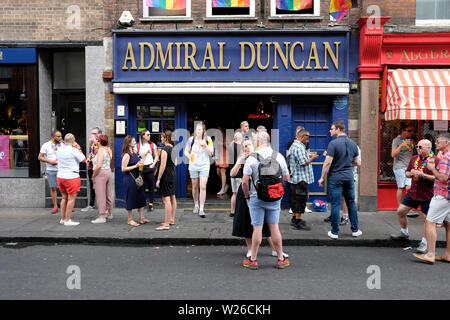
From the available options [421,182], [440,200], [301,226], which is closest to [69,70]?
[301,226]

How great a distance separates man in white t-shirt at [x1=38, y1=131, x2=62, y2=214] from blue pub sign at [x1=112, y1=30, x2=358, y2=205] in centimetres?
143

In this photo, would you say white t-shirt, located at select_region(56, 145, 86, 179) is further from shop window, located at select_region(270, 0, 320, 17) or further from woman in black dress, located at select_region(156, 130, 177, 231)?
shop window, located at select_region(270, 0, 320, 17)

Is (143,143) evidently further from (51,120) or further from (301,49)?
(301,49)

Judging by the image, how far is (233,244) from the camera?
7.52 metres

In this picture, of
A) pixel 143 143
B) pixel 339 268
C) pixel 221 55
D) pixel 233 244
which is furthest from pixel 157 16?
pixel 339 268

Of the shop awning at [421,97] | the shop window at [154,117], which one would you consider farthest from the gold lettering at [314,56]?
the shop window at [154,117]

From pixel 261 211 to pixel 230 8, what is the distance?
6.53 meters

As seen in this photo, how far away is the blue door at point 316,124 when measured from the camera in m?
10.6

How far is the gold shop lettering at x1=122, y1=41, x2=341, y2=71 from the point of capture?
10.3 meters

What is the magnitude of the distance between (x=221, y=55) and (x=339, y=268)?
6.18 meters

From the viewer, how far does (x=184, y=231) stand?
26.5ft

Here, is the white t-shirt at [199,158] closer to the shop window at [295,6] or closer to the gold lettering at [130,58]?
the gold lettering at [130,58]

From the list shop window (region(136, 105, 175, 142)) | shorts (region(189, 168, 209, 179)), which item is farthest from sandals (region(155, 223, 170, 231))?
shop window (region(136, 105, 175, 142))
